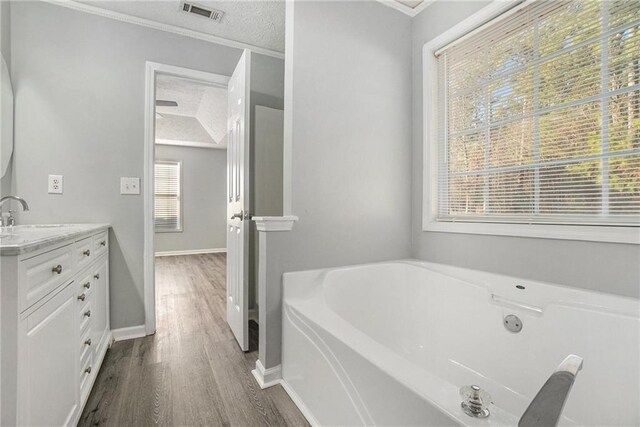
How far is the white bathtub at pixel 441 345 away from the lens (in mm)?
859

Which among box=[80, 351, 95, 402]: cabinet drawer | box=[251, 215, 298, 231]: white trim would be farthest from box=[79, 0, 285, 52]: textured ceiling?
box=[80, 351, 95, 402]: cabinet drawer

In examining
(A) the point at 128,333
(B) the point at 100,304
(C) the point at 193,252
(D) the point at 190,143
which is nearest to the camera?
(B) the point at 100,304

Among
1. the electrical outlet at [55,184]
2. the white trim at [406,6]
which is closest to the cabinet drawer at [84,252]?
the electrical outlet at [55,184]

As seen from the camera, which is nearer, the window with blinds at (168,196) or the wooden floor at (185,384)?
the wooden floor at (185,384)

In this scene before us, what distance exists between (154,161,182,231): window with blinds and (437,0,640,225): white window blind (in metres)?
5.88

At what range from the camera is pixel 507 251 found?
5.11 feet

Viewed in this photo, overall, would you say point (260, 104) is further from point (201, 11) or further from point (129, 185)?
point (129, 185)

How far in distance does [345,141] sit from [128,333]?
219 centimetres

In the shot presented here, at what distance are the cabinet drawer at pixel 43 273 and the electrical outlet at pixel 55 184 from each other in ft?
3.81

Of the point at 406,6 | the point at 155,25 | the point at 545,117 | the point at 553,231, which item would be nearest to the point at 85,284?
the point at 155,25

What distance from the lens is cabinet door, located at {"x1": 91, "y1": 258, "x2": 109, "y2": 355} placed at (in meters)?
1.62

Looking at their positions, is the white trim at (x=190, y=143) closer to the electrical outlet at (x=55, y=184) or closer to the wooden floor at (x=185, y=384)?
the electrical outlet at (x=55, y=184)

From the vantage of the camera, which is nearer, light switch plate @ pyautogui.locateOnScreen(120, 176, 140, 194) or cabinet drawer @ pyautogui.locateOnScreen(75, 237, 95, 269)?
cabinet drawer @ pyautogui.locateOnScreen(75, 237, 95, 269)

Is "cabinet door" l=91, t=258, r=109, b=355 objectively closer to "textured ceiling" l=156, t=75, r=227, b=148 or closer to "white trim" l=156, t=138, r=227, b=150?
"textured ceiling" l=156, t=75, r=227, b=148
